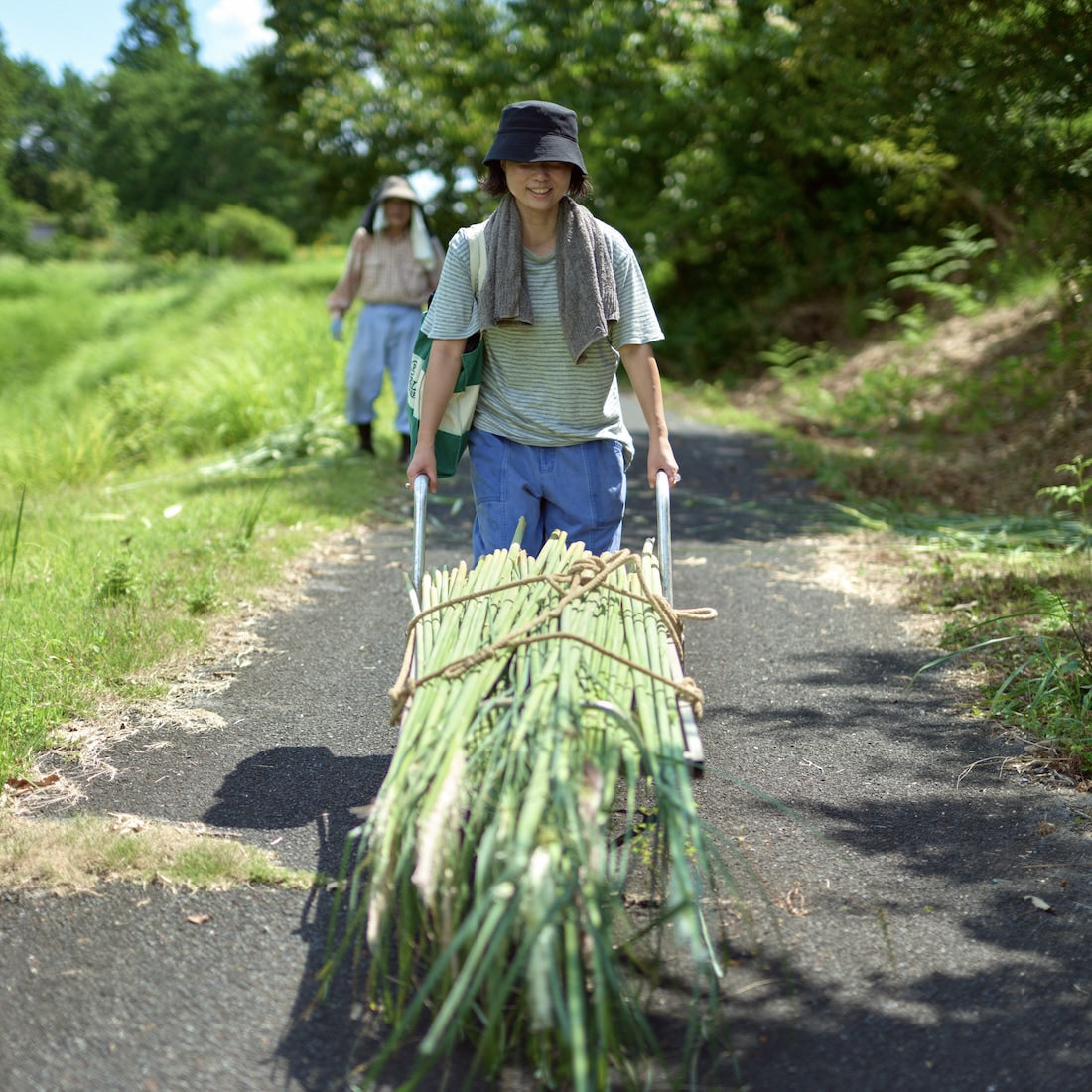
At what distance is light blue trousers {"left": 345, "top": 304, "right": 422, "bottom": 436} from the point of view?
9305 millimetres

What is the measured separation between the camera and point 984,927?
3.19 meters

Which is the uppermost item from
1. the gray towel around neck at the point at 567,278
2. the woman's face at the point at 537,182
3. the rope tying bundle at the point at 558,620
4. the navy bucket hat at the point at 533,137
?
the navy bucket hat at the point at 533,137

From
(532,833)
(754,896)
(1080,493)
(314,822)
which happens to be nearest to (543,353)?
(314,822)

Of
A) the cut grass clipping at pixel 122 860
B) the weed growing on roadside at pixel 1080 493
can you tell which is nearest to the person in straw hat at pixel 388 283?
the weed growing on roadside at pixel 1080 493

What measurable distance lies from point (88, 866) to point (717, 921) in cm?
166

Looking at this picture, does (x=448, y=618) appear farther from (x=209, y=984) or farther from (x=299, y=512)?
(x=299, y=512)

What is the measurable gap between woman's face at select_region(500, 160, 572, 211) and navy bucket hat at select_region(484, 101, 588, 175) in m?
0.03

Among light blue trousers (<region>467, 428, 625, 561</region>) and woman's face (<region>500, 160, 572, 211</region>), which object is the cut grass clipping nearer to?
light blue trousers (<region>467, 428, 625, 561</region>)

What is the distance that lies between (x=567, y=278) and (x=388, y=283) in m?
5.77

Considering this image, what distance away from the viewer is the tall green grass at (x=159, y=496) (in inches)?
194

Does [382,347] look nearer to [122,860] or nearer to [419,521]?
[419,521]

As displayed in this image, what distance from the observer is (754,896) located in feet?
11.0

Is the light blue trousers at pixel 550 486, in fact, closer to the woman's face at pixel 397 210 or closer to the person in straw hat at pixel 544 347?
the person in straw hat at pixel 544 347

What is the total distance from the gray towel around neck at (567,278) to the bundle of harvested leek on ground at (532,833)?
0.72 meters
